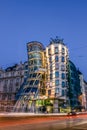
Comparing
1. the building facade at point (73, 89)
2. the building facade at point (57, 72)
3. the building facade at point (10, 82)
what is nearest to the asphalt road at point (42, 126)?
the building facade at point (57, 72)

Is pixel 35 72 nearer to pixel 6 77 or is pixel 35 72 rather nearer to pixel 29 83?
pixel 29 83

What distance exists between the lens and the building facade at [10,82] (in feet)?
281

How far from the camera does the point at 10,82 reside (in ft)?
295

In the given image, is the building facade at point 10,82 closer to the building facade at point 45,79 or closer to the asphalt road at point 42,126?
the building facade at point 45,79

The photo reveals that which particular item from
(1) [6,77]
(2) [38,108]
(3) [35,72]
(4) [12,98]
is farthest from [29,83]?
(1) [6,77]

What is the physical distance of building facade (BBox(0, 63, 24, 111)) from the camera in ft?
281

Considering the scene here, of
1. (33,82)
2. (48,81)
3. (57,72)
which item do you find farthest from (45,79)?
(57,72)

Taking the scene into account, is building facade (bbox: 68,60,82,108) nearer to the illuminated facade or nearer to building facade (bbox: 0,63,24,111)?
the illuminated facade

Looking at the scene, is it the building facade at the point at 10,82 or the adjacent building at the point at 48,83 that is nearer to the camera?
the adjacent building at the point at 48,83

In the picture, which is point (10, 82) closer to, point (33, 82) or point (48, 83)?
point (33, 82)

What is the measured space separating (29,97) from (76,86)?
19.7 metres

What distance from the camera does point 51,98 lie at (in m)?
67.8

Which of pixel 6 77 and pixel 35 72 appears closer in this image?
pixel 35 72

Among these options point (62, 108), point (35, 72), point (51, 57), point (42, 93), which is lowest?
point (62, 108)
